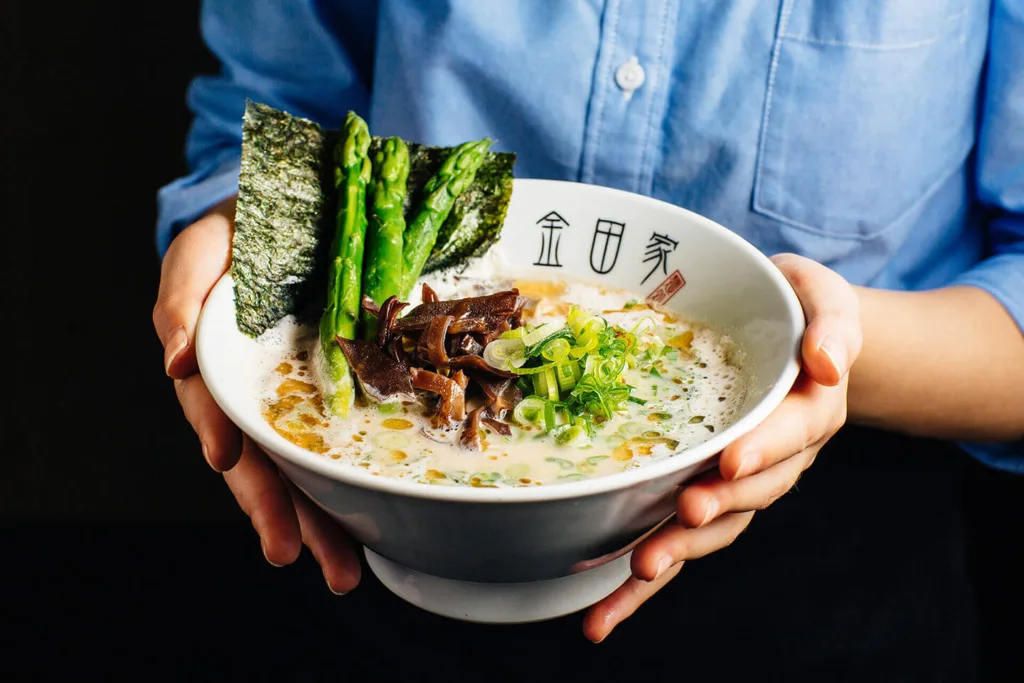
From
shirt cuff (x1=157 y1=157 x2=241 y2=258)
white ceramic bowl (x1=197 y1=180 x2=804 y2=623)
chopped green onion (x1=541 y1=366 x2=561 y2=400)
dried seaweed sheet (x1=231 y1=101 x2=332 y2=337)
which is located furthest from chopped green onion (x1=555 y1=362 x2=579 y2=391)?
shirt cuff (x1=157 y1=157 x2=241 y2=258)

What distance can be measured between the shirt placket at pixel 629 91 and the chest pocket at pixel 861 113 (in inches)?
7.3

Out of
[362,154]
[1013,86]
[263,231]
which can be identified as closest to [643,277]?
[362,154]

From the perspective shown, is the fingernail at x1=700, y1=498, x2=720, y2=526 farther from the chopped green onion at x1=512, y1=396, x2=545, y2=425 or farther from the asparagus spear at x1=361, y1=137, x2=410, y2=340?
the asparagus spear at x1=361, y1=137, x2=410, y2=340

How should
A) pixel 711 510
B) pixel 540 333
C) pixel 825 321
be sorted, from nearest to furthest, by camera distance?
pixel 711 510 → pixel 825 321 → pixel 540 333

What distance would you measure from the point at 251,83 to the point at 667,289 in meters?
0.92

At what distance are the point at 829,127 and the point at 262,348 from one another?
39.4 inches

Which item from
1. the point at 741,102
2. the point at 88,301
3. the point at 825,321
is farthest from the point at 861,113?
the point at 88,301

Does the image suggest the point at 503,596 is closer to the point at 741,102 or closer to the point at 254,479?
the point at 254,479

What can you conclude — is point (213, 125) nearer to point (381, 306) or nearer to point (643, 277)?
point (381, 306)

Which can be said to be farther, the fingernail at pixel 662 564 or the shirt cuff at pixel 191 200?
the shirt cuff at pixel 191 200

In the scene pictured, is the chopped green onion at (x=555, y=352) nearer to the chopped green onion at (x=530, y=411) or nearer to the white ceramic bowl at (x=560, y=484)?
the chopped green onion at (x=530, y=411)

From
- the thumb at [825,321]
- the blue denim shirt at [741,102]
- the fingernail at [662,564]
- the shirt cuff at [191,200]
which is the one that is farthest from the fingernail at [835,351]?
the shirt cuff at [191,200]

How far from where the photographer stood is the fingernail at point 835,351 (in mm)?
986

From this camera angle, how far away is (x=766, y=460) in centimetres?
94
